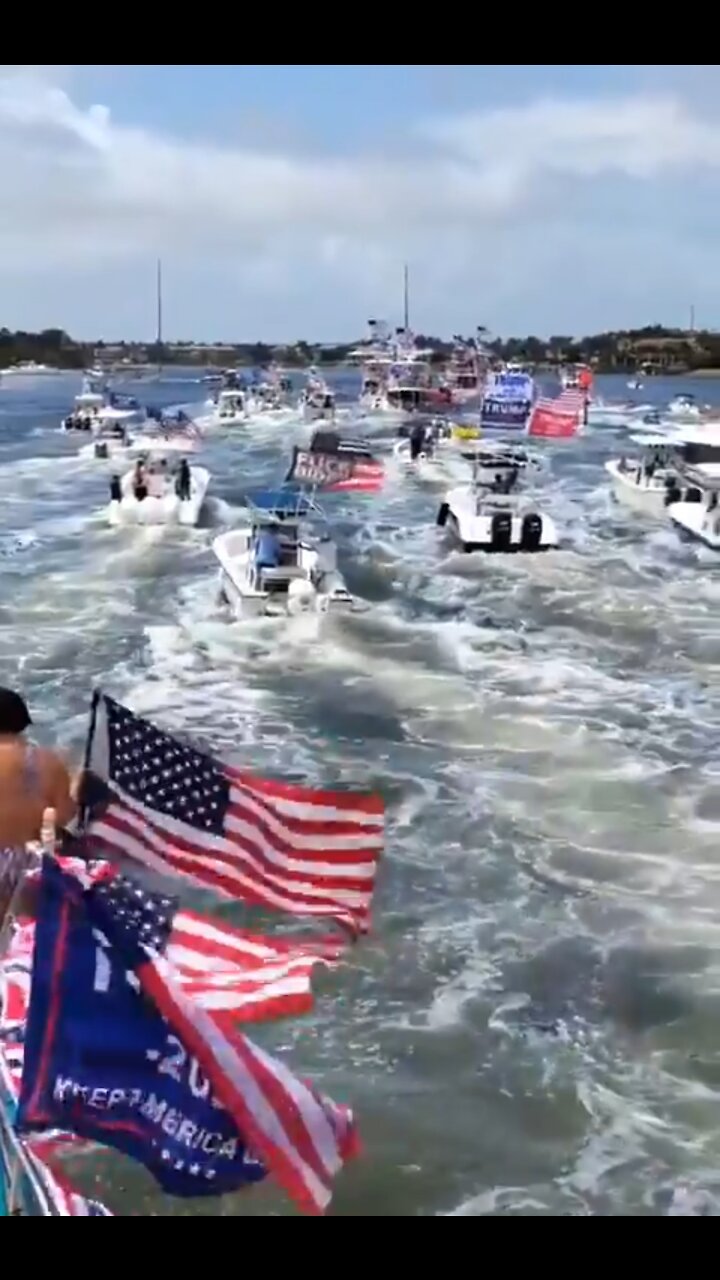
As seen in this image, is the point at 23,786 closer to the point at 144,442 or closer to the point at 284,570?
the point at 284,570

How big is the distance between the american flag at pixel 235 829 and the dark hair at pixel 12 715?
0.42 m

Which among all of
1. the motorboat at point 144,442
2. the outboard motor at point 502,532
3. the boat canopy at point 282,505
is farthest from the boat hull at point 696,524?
the motorboat at point 144,442

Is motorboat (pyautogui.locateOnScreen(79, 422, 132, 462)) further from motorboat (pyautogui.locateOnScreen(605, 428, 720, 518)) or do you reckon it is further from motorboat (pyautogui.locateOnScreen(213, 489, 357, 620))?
motorboat (pyautogui.locateOnScreen(213, 489, 357, 620))

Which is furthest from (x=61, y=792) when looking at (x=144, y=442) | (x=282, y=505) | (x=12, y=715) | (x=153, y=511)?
(x=144, y=442)

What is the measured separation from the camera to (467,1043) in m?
9.14

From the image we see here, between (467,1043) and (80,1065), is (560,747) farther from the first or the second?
(80,1065)

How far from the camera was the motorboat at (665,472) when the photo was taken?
1453 inches

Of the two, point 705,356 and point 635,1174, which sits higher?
point 705,356

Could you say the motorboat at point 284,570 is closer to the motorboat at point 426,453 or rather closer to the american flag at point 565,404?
the american flag at point 565,404

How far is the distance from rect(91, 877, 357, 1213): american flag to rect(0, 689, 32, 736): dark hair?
1.97 meters

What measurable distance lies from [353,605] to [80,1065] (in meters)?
20.8
